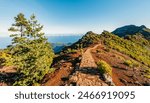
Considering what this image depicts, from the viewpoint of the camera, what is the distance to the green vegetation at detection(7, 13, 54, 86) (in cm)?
2242

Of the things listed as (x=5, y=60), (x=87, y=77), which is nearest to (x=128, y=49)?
(x=5, y=60)

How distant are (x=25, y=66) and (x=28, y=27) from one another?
241 inches

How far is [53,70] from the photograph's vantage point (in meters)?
26.9

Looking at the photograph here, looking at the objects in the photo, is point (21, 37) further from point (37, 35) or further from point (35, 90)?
point (35, 90)

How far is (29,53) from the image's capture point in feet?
76.0

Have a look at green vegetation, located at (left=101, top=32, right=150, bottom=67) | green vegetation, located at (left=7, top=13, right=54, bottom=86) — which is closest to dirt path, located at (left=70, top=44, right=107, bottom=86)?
green vegetation, located at (left=7, top=13, right=54, bottom=86)

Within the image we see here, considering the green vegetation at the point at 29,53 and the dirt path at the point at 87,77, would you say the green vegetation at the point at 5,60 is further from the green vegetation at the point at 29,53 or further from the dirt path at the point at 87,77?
the dirt path at the point at 87,77

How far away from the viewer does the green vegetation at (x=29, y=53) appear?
22422mm

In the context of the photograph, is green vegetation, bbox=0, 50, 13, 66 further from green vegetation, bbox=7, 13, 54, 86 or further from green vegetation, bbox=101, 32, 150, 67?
green vegetation, bbox=101, 32, 150, 67

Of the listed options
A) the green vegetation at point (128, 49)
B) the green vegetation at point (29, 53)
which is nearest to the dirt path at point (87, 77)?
the green vegetation at point (29, 53)

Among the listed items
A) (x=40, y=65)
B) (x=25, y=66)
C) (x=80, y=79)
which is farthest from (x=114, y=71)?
(x=25, y=66)

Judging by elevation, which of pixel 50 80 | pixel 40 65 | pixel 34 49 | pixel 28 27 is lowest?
pixel 50 80

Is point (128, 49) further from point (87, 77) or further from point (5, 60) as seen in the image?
point (87, 77)

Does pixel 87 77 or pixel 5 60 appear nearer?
pixel 87 77
